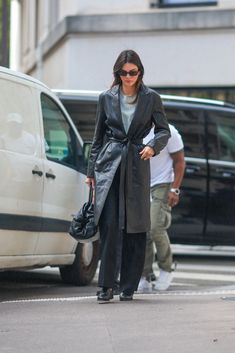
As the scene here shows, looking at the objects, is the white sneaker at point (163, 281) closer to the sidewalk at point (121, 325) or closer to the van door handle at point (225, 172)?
the sidewalk at point (121, 325)

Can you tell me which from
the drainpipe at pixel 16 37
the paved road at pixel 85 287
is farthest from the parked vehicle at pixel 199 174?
the drainpipe at pixel 16 37

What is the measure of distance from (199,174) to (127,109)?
4.03 metres

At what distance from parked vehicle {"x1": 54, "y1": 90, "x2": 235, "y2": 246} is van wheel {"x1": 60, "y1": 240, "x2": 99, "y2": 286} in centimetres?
218

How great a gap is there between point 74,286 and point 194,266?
249 cm

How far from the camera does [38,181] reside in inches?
281

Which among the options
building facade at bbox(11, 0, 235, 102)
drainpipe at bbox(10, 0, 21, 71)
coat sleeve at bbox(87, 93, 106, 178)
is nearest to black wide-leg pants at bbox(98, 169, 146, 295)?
coat sleeve at bbox(87, 93, 106, 178)

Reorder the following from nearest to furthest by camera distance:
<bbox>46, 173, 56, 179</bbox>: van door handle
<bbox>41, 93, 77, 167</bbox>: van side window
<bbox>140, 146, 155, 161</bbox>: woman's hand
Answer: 1. <bbox>140, 146, 155, 161</bbox>: woman's hand
2. <bbox>46, 173, 56, 179</bbox>: van door handle
3. <bbox>41, 93, 77, 167</bbox>: van side window

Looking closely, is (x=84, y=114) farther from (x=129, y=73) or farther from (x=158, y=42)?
(x=158, y=42)

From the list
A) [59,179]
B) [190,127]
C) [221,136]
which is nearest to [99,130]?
[59,179]

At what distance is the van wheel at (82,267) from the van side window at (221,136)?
8.74 feet

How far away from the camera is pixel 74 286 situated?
8.34 metres

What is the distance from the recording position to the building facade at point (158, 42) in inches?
662

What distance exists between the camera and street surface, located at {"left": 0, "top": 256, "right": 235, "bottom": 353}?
16.6ft

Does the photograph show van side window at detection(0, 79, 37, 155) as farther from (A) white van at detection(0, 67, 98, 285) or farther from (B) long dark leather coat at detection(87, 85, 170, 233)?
(B) long dark leather coat at detection(87, 85, 170, 233)
